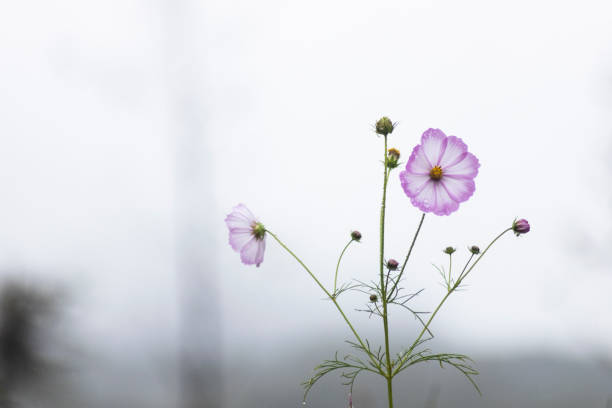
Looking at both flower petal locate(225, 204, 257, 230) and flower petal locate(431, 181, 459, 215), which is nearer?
flower petal locate(431, 181, 459, 215)

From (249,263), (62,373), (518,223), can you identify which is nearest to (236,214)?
(249,263)

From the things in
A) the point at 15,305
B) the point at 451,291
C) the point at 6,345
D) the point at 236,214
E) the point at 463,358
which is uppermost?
the point at 236,214

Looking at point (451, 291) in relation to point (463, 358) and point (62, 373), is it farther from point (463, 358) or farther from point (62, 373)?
point (62, 373)

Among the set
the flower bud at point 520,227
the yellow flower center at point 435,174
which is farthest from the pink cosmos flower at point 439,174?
the flower bud at point 520,227

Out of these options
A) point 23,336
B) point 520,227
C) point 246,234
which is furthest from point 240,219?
point 23,336

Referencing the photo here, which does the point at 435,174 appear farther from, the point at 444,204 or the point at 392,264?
the point at 392,264

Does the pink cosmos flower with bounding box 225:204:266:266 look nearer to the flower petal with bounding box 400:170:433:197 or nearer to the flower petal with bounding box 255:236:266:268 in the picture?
the flower petal with bounding box 255:236:266:268

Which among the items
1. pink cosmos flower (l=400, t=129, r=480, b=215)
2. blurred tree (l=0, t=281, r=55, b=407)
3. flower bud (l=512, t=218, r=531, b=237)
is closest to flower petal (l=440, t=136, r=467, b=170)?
pink cosmos flower (l=400, t=129, r=480, b=215)
